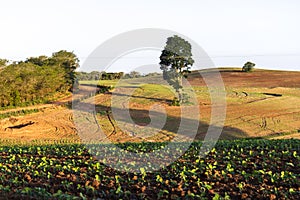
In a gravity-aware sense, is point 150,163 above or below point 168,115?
above

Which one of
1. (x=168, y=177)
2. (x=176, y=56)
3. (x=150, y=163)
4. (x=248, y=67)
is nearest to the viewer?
(x=168, y=177)

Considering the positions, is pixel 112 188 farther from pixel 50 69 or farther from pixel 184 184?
pixel 50 69

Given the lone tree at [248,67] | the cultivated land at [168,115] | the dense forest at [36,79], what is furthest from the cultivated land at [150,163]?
the lone tree at [248,67]

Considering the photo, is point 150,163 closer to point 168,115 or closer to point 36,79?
point 168,115

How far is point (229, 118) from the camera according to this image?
153 feet

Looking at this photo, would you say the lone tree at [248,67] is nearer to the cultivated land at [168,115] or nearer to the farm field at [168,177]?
the cultivated land at [168,115]

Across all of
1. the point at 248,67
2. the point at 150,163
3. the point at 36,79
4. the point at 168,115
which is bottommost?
the point at 168,115

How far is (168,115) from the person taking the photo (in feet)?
163

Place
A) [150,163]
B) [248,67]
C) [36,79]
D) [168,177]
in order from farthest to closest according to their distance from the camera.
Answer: [248,67] < [36,79] < [150,163] < [168,177]

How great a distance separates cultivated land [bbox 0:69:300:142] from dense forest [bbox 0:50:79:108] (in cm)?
335

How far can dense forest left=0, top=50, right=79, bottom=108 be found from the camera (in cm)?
5816

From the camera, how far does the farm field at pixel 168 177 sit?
12.1 metres

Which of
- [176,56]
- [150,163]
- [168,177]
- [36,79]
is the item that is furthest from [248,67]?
[168,177]

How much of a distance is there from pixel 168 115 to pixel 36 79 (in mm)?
25630
